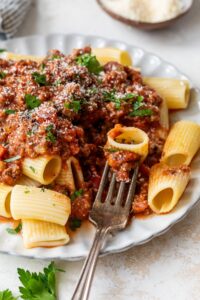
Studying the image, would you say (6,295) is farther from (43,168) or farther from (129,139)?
(129,139)

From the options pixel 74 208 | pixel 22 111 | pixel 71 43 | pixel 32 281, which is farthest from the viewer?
pixel 71 43

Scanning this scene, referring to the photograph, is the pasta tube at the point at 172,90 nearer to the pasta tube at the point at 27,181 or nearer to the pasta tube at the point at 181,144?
the pasta tube at the point at 181,144

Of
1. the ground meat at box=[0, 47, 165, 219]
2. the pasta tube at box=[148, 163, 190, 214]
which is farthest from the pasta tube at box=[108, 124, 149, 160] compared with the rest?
the pasta tube at box=[148, 163, 190, 214]

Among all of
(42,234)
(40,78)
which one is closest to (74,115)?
(40,78)

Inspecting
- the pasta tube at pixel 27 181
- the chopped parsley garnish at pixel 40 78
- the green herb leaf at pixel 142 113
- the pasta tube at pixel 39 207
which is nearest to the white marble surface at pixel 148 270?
the pasta tube at pixel 39 207

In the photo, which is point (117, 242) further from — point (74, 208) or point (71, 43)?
point (71, 43)

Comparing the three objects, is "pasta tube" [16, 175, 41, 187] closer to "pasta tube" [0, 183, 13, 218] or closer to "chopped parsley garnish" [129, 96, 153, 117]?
"pasta tube" [0, 183, 13, 218]

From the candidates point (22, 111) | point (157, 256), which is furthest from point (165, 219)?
point (22, 111)
